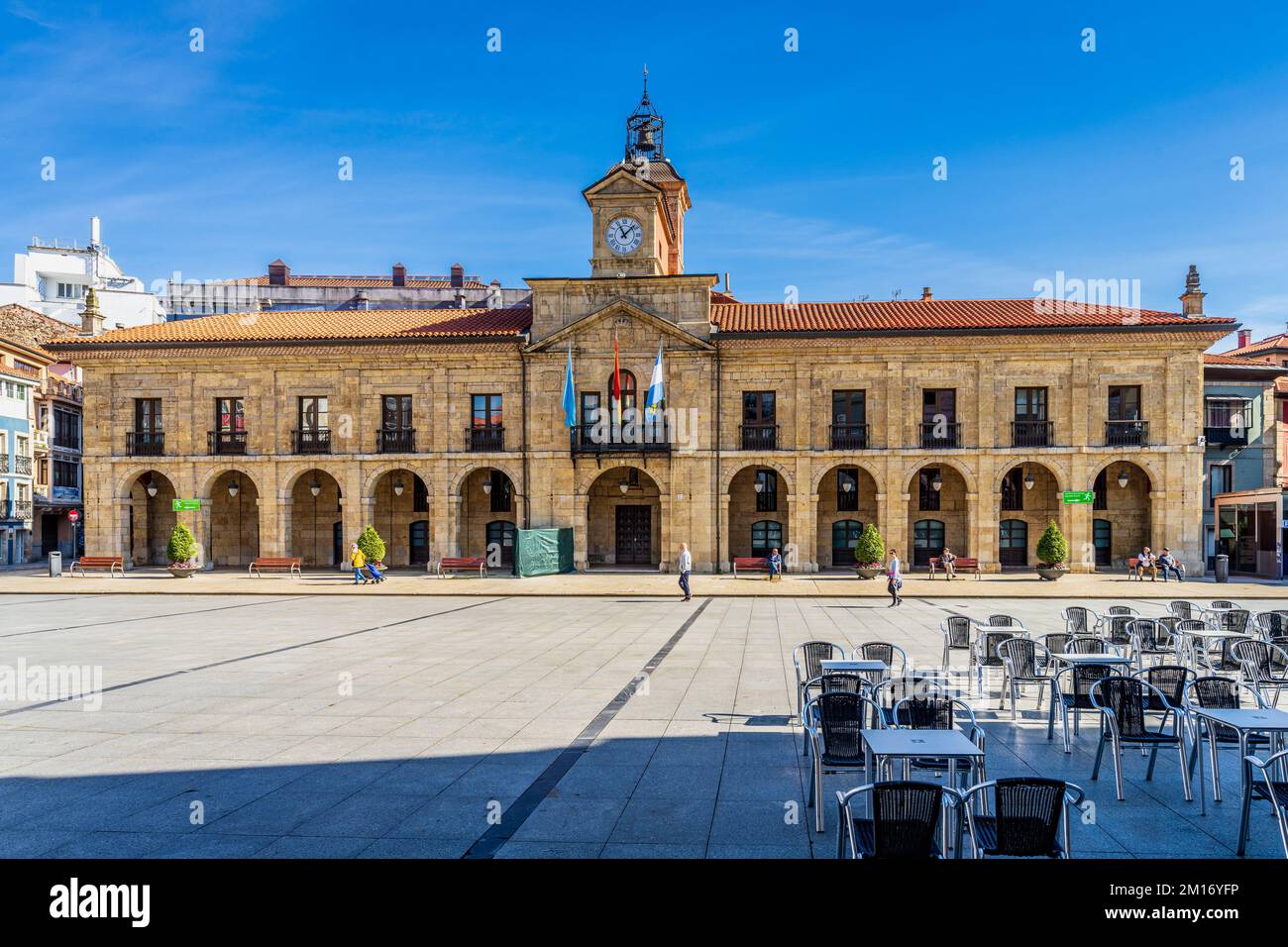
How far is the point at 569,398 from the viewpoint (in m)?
31.9

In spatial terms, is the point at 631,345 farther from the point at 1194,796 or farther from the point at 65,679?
the point at 1194,796

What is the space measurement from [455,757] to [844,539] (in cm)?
2935

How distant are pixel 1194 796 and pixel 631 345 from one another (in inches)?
1101

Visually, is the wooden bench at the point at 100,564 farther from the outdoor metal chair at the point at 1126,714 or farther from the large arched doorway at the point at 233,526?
the outdoor metal chair at the point at 1126,714

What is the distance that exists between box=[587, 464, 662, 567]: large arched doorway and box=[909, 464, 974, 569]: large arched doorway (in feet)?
36.5

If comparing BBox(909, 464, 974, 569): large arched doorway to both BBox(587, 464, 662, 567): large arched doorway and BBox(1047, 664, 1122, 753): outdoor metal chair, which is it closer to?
BBox(587, 464, 662, 567): large arched doorway

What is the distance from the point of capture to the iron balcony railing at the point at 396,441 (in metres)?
34.5

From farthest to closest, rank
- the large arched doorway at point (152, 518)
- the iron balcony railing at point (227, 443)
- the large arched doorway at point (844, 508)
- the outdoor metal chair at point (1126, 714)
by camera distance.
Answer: the large arched doorway at point (152, 518)
the iron balcony railing at point (227, 443)
the large arched doorway at point (844, 508)
the outdoor metal chair at point (1126, 714)

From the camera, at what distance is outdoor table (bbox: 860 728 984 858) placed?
5.49 meters

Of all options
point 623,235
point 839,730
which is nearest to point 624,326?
point 623,235

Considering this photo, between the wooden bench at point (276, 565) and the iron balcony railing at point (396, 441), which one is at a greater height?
the iron balcony railing at point (396, 441)

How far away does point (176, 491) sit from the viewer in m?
35.0

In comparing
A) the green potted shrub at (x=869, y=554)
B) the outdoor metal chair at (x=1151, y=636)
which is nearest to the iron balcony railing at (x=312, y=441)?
the green potted shrub at (x=869, y=554)

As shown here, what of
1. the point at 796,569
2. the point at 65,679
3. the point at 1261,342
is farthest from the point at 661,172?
the point at 65,679
